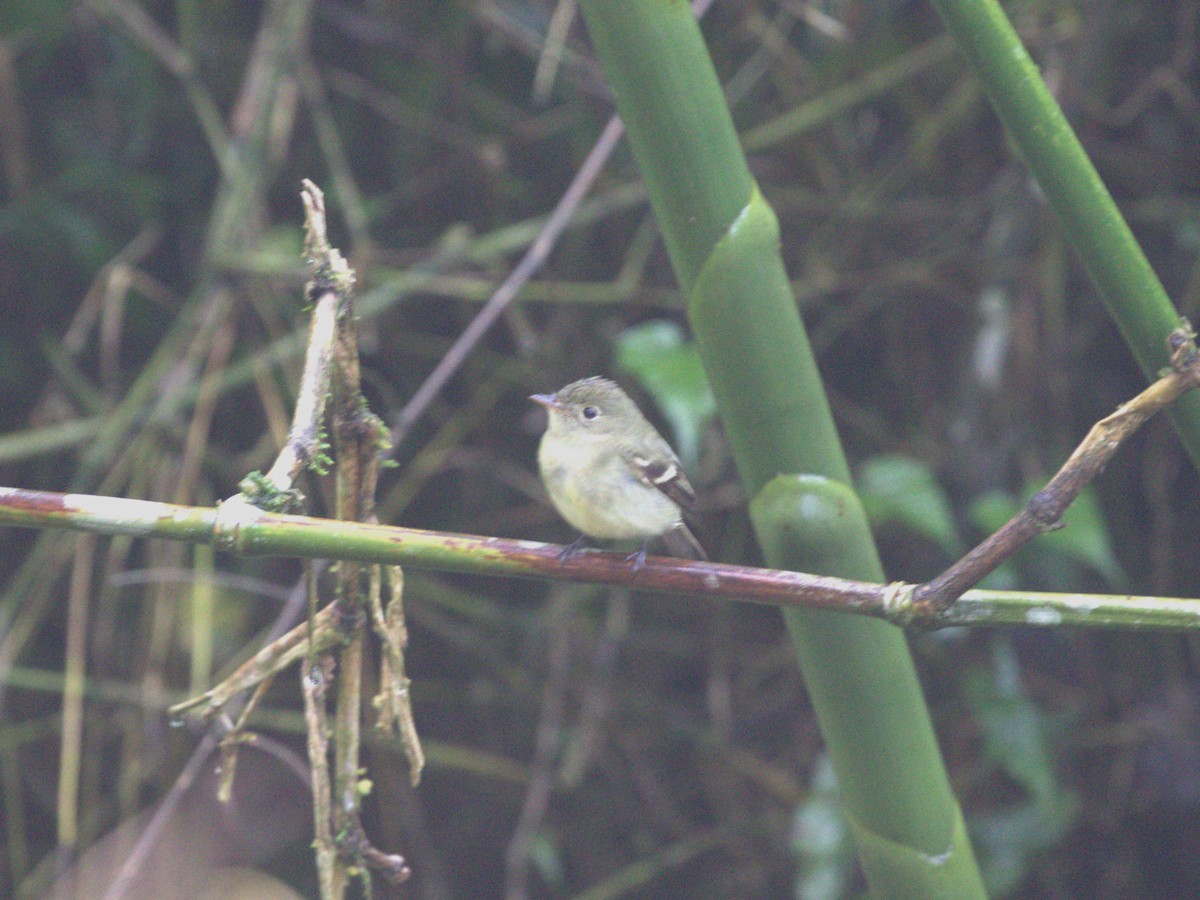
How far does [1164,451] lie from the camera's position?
3.78m

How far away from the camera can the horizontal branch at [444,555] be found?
49.5 inches

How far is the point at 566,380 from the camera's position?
4.01 m

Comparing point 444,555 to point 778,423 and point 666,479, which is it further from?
point 666,479

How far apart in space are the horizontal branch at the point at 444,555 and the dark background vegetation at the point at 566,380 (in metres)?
2.35

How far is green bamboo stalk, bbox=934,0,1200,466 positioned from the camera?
4.28 ft

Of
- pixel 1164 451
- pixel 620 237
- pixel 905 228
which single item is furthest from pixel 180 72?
pixel 1164 451

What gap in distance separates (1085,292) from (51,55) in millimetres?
3405

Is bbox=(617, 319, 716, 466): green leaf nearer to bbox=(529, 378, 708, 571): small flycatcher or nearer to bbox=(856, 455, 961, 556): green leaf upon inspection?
bbox=(529, 378, 708, 571): small flycatcher

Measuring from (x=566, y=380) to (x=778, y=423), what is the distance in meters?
2.53

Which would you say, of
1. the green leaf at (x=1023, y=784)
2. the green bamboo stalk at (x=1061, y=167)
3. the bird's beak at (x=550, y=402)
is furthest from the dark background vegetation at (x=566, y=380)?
the green bamboo stalk at (x=1061, y=167)

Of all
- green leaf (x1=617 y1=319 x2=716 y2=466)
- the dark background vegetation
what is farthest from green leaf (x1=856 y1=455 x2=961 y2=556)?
green leaf (x1=617 y1=319 x2=716 y2=466)

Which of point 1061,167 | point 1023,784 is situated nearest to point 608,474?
point 1061,167

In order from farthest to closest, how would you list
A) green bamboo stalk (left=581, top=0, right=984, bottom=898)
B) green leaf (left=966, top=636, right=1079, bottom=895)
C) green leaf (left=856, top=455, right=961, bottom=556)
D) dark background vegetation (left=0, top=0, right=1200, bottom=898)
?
dark background vegetation (left=0, top=0, right=1200, bottom=898) < green leaf (left=966, top=636, right=1079, bottom=895) < green leaf (left=856, top=455, right=961, bottom=556) < green bamboo stalk (left=581, top=0, right=984, bottom=898)

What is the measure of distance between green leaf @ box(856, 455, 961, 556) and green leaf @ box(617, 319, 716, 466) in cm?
48
